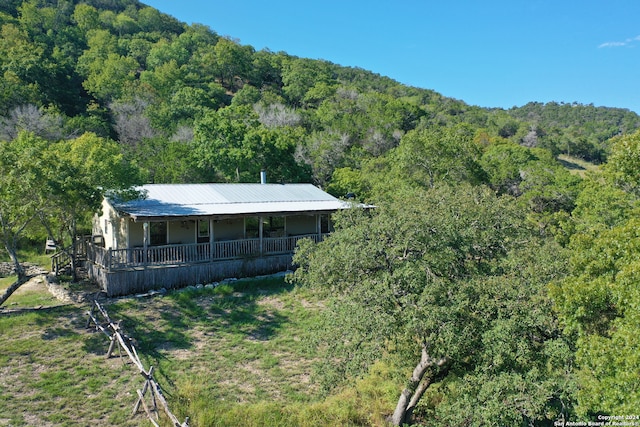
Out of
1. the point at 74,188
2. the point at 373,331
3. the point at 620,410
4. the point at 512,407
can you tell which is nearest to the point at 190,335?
the point at 74,188

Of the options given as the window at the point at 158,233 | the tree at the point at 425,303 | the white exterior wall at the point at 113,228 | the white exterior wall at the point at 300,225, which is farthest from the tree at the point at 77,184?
the tree at the point at 425,303

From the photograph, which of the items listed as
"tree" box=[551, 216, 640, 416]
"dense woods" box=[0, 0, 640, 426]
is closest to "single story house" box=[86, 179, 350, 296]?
"dense woods" box=[0, 0, 640, 426]

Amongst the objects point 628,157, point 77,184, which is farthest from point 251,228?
point 628,157

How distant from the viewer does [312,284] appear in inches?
394

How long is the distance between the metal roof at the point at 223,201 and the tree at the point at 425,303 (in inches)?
360

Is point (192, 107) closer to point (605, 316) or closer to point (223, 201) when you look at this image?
point (223, 201)

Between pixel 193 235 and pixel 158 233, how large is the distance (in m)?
1.58

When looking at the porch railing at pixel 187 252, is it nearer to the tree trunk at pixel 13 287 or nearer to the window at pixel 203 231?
the window at pixel 203 231

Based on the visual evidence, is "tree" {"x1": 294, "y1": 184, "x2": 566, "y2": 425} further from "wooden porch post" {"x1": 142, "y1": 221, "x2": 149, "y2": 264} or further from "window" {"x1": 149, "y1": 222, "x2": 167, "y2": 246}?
"window" {"x1": 149, "y1": 222, "x2": 167, "y2": 246}

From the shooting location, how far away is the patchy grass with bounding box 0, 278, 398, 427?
922 cm

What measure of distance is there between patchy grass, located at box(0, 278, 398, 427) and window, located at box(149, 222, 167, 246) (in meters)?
3.80

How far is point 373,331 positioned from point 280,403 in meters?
3.81

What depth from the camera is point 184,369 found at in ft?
37.2

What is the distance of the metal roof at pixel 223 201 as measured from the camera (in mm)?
17719
